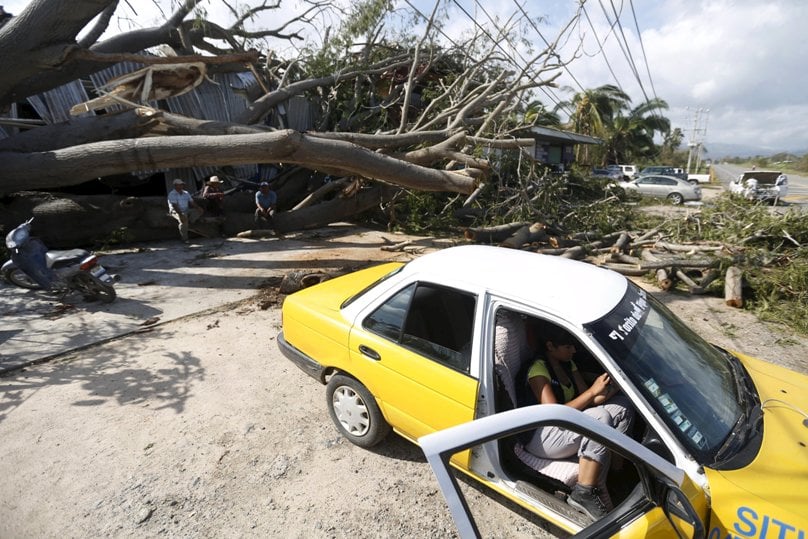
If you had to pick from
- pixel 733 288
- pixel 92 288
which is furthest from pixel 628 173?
pixel 92 288

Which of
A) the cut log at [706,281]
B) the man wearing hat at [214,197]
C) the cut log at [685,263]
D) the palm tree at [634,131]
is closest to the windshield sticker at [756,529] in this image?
the cut log at [706,281]

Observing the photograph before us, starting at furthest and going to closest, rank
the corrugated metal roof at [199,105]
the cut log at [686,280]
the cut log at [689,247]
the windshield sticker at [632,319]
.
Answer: the corrugated metal roof at [199,105] → the cut log at [689,247] → the cut log at [686,280] → the windshield sticker at [632,319]

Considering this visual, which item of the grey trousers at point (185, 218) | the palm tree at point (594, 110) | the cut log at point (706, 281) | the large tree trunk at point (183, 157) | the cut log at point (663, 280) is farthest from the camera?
the palm tree at point (594, 110)

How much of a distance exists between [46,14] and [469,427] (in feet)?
27.2

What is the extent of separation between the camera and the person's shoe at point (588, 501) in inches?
80.9

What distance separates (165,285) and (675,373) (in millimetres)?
7050

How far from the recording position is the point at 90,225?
8508mm

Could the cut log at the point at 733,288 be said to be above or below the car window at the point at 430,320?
below

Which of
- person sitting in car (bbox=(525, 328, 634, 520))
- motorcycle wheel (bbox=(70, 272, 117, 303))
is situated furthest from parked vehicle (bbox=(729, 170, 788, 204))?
motorcycle wheel (bbox=(70, 272, 117, 303))

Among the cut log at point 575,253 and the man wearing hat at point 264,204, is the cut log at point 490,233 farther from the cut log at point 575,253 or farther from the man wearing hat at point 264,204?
the man wearing hat at point 264,204

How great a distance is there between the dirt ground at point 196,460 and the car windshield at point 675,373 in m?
1.13

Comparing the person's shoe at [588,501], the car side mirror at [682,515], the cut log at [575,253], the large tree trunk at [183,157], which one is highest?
the large tree trunk at [183,157]

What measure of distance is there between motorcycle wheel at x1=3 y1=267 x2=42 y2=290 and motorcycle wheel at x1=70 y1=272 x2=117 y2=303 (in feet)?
2.94

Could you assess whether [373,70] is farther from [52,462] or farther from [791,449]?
[791,449]
